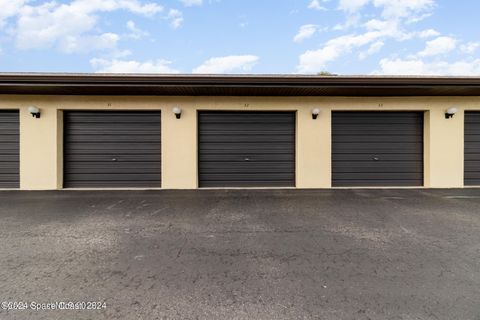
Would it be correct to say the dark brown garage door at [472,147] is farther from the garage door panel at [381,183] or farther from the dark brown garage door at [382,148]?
the garage door panel at [381,183]

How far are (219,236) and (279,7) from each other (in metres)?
10.4

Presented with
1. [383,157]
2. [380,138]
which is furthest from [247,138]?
[383,157]

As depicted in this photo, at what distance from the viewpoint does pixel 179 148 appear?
21.8ft

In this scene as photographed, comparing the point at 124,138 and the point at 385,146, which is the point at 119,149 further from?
the point at 385,146

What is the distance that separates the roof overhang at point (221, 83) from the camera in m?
5.36

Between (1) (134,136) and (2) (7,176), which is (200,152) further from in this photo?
(2) (7,176)

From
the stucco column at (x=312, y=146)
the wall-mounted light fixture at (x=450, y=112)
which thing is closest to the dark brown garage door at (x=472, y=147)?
the wall-mounted light fixture at (x=450, y=112)

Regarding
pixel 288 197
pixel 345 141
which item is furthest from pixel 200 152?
pixel 345 141

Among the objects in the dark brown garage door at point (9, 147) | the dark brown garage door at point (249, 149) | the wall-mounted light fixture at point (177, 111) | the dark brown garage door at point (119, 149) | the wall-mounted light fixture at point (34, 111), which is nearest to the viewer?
the wall-mounted light fixture at point (34, 111)

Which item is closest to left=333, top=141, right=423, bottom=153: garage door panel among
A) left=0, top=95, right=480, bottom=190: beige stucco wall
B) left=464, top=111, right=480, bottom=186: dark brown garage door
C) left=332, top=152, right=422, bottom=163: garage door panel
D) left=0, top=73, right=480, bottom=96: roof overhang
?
left=332, top=152, right=422, bottom=163: garage door panel

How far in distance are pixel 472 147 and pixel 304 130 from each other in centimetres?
491

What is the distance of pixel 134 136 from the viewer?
22.3 feet

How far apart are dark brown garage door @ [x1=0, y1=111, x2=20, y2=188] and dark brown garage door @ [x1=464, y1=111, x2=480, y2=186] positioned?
12.7 m

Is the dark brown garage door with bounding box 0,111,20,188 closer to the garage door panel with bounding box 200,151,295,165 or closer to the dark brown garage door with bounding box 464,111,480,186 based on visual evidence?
the garage door panel with bounding box 200,151,295,165
